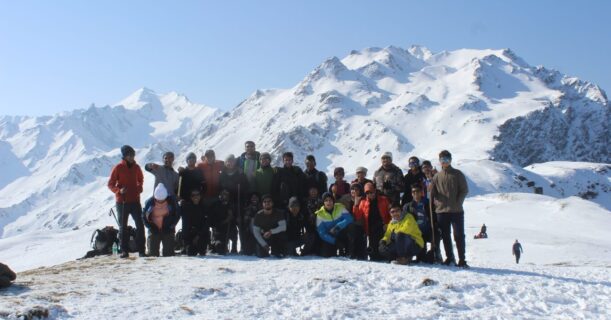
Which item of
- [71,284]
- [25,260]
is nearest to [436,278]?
[71,284]

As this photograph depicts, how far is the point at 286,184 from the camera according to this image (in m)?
14.5

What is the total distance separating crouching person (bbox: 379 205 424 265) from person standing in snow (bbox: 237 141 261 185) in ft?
13.5

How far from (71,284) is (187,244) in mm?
4366

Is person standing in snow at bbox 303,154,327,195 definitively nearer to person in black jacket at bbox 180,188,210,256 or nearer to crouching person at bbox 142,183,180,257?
person in black jacket at bbox 180,188,210,256

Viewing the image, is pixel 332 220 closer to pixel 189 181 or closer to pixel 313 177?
pixel 313 177

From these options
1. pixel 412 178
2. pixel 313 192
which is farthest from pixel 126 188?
pixel 412 178

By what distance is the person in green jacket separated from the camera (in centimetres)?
1464

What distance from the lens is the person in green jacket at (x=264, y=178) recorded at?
14641 mm

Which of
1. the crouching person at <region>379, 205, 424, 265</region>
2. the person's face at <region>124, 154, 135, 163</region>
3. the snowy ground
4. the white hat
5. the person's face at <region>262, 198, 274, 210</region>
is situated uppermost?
the person's face at <region>124, 154, 135, 163</region>

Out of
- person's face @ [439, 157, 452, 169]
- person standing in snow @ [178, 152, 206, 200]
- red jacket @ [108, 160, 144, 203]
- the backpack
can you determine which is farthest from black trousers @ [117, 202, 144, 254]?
person's face @ [439, 157, 452, 169]

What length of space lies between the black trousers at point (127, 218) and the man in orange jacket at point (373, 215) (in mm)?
5113

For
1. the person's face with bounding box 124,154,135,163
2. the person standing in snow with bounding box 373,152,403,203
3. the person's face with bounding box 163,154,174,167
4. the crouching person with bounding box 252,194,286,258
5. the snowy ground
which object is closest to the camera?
the snowy ground

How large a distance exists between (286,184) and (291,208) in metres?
0.94

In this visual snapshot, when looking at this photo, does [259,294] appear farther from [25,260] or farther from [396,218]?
[25,260]
